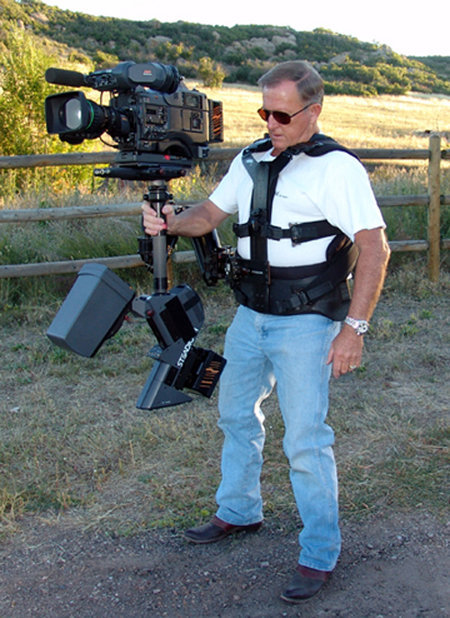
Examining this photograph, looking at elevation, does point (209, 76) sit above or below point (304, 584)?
above

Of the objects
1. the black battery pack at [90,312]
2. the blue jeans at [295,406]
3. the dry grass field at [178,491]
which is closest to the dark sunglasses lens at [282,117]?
the blue jeans at [295,406]

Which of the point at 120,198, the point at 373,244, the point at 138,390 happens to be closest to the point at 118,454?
the point at 138,390

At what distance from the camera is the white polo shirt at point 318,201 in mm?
2609

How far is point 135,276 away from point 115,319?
4.54 m

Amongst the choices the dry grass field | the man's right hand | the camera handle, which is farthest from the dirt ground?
the man's right hand

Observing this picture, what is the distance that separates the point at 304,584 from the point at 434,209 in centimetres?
590

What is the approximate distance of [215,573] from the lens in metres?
3.08

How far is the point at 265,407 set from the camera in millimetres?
4906

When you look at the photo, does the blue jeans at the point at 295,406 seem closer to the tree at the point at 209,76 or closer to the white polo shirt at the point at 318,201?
the white polo shirt at the point at 318,201

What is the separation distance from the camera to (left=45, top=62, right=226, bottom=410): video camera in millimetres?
2775

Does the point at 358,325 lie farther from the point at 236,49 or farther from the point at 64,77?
the point at 236,49

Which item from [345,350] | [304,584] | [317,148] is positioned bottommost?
[304,584]

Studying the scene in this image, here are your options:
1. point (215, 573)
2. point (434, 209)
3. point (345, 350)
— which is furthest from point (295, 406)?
point (434, 209)

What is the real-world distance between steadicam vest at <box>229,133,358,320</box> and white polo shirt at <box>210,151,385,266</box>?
3 centimetres
